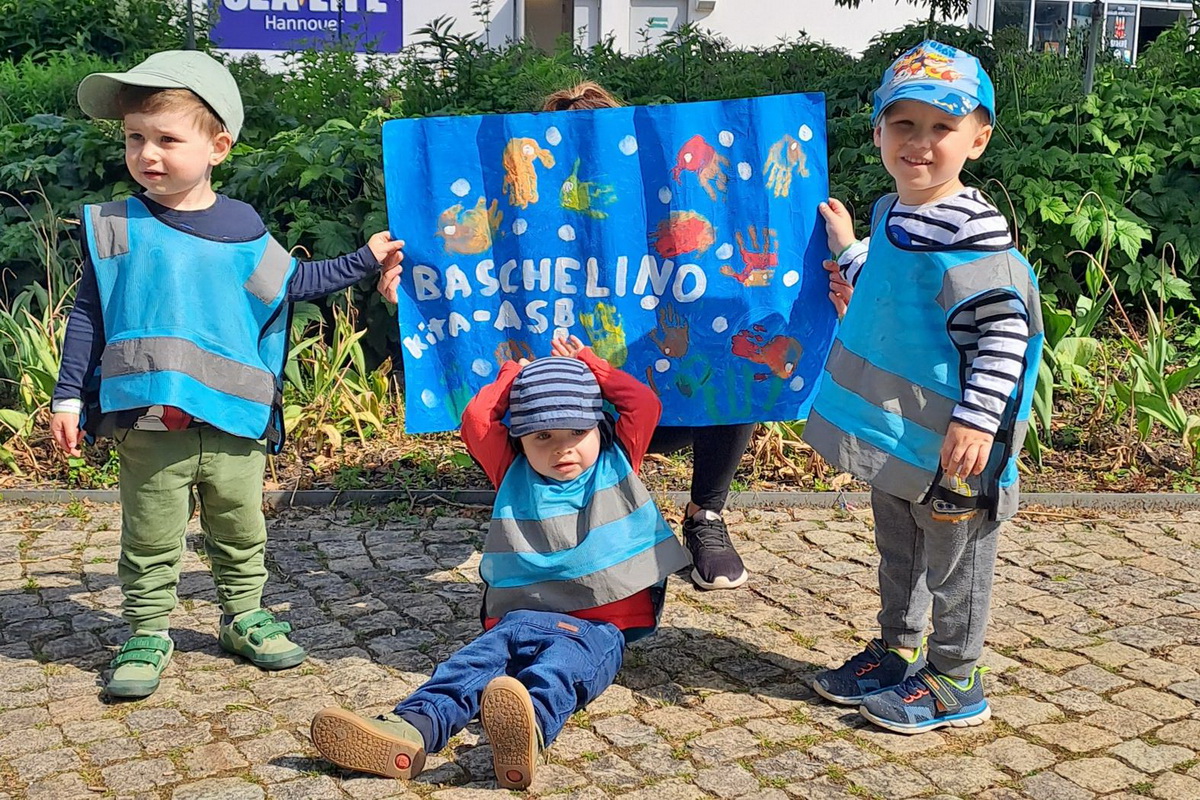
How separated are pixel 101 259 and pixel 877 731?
2.24 meters

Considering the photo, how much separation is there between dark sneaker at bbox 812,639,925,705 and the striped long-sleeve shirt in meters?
0.74

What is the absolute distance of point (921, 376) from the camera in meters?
2.88

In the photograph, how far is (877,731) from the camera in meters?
3.04

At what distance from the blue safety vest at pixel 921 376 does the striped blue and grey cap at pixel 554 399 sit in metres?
0.63

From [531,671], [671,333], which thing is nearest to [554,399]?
[531,671]

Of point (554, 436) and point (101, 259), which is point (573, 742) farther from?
point (101, 259)

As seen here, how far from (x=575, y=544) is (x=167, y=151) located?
4.59 feet

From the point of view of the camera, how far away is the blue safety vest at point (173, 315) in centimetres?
314

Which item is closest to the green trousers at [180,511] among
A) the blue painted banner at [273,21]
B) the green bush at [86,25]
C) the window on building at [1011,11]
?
the green bush at [86,25]

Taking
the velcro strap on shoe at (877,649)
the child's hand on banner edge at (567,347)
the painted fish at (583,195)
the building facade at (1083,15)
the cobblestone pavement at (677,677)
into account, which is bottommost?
the cobblestone pavement at (677,677)

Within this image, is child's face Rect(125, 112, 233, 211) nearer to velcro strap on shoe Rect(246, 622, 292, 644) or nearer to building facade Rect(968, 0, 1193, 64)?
velcro strap on shoe Rect(246, 622, 292, 644)

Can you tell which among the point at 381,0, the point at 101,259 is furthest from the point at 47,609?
the point at 381,0

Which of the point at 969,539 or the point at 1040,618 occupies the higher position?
the point at 969,539

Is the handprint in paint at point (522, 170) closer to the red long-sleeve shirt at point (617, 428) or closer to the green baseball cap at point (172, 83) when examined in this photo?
the red long-sleeve shirt at point (617, 428)
